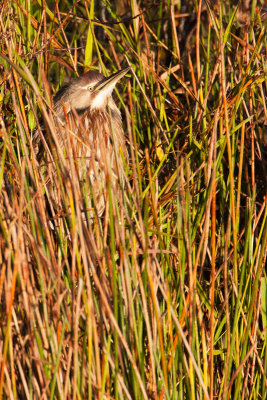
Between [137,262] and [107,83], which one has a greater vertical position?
[107,83]

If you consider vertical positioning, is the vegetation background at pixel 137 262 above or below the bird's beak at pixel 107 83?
below

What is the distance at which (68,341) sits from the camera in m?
1.35

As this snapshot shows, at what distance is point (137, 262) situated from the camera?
1381mm

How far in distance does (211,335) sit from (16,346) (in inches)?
18.1

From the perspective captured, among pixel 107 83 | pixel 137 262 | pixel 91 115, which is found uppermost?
pixel 107 83

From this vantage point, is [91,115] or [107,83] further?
[91,115]

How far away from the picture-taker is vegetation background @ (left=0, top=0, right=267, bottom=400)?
1308 mm

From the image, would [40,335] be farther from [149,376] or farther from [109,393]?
[149,376]

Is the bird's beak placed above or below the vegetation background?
above

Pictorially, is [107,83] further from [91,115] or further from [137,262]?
[137,262]

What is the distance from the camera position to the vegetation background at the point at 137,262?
4.29 feet

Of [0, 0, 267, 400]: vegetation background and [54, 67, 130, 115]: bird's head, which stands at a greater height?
[54, 67, 130, 115]: bird's head

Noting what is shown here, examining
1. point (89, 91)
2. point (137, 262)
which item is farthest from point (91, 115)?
point (137, 262)

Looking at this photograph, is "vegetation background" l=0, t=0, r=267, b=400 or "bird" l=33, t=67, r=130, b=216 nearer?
"vegetation background" l=0, t=0, r=267, b=400
